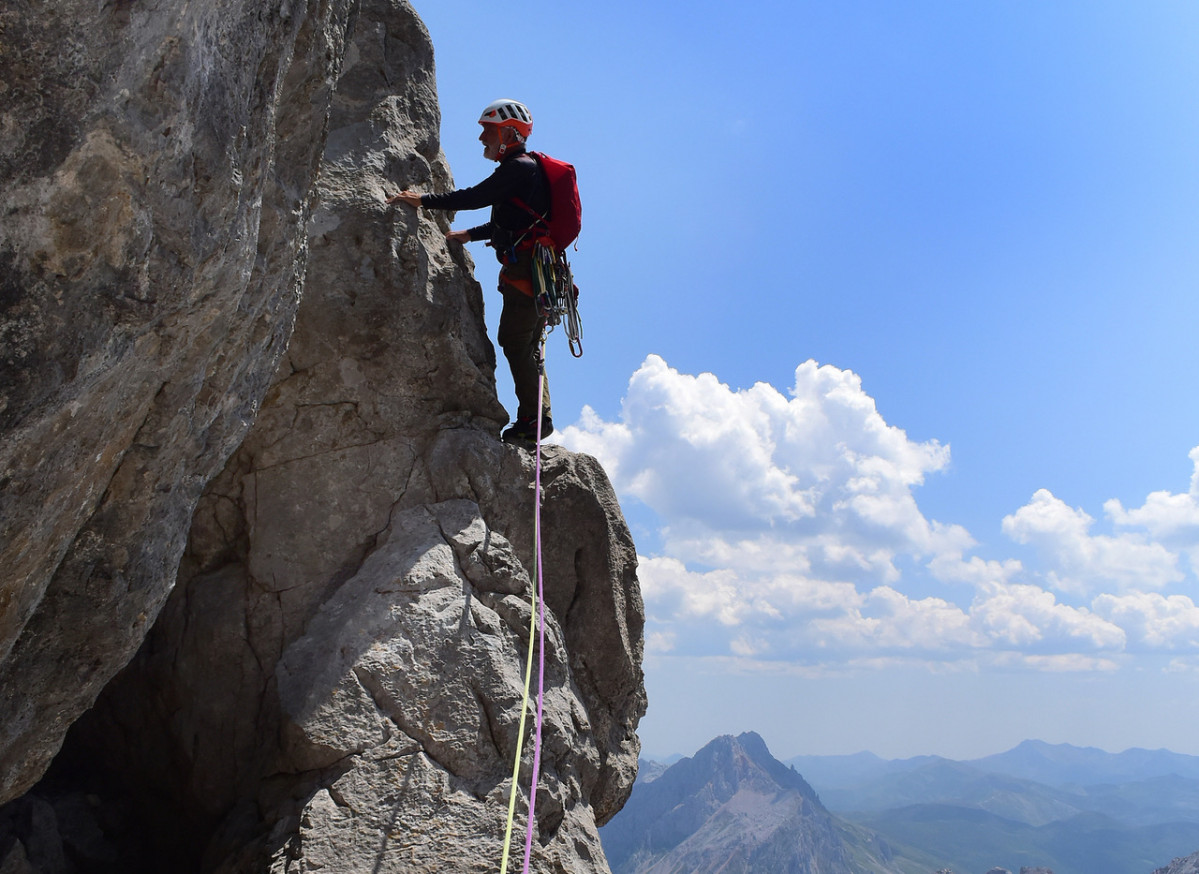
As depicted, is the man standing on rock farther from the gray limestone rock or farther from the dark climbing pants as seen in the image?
the gray limestone rock

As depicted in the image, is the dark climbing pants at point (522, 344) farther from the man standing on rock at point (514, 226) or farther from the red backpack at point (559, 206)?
the red backpack at point (559, 206)

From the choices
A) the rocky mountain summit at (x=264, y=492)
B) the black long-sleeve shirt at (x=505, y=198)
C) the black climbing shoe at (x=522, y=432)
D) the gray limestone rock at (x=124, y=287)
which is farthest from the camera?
the black climbing shoe at (x=522, y=432)

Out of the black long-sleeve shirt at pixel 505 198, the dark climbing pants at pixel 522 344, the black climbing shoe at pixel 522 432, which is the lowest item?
the black climbing shoe at pixel 522 432

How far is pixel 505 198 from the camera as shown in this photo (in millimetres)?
7812

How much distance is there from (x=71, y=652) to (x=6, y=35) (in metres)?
3.16

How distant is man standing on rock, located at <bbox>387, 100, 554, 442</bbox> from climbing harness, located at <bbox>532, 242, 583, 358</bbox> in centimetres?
14

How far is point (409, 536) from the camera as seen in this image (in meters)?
6.77

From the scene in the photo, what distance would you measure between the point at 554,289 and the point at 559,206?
0.77 metres

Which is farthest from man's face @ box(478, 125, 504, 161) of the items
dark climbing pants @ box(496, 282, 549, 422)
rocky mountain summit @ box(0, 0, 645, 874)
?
dark climbing pants @ box(496, 282, 549, 422)

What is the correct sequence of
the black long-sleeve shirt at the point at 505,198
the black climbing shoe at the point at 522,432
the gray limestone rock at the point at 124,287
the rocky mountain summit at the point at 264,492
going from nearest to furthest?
1. the gray limestone rock at the point at 124,287
2. the rocky mountain summit at the point at 264,492
3. the black long-sleeve shirt at the point at 505,198
4. the black climbing shoe at the point at 522,432

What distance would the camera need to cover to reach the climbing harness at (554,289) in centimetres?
794

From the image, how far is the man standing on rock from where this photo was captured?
769cm

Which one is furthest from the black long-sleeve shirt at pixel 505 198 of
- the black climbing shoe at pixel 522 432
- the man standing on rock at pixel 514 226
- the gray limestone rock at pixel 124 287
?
the gray limestone rock at pixel 124 287

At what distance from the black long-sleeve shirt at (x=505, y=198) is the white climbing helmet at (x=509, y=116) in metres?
0.23
